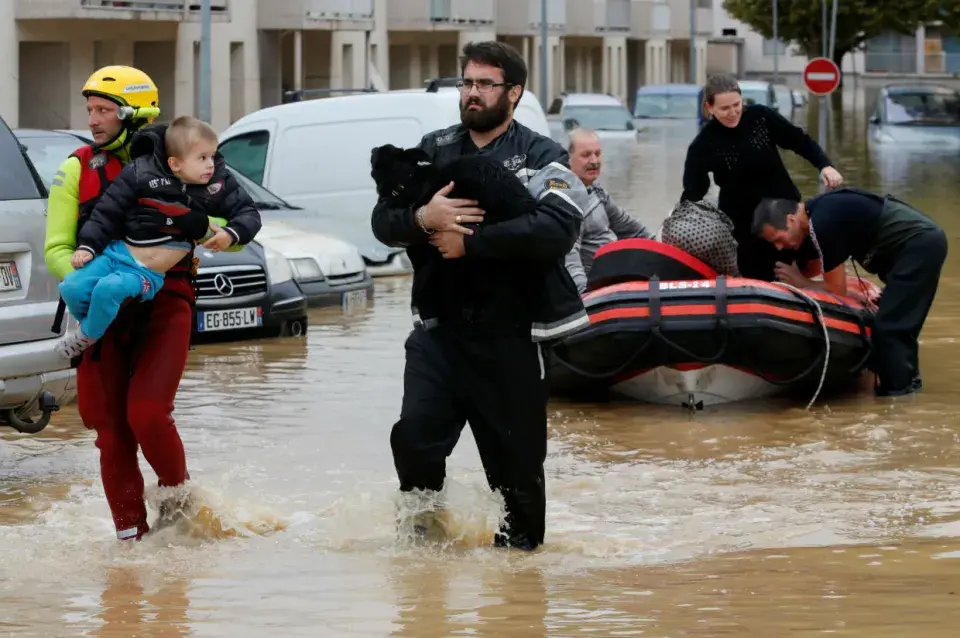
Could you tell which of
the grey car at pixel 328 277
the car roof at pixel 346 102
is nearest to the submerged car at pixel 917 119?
the car roof at pixel 346 102

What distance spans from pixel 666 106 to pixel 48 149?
40.4 m

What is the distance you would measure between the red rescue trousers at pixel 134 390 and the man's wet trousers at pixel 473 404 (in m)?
0.87

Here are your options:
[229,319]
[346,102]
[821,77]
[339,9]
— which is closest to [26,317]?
[229,319]

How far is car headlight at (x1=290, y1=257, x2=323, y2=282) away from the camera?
1586 cm

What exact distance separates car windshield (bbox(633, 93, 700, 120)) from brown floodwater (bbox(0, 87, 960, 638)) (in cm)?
3973

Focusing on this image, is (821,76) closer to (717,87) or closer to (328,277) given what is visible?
(328,277)

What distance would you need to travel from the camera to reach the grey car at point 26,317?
871 cm

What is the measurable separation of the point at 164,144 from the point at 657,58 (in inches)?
3665

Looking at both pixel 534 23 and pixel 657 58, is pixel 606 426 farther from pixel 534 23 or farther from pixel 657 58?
pixel 657 58

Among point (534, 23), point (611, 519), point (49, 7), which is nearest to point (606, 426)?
point (611, 519)

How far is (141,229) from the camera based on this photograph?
728 cm

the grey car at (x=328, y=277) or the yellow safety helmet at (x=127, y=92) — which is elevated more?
the yellow safety helmet at (x=127, y=92)

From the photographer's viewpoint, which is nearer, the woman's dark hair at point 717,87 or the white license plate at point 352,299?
the woman's dark hair at point 717,87

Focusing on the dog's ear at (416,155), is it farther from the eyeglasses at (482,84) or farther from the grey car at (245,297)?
the grey car at (245,297)
